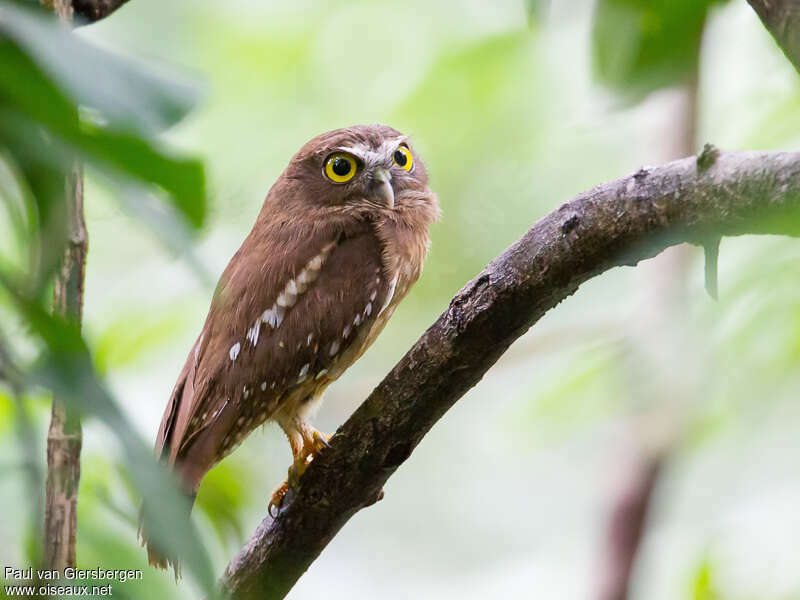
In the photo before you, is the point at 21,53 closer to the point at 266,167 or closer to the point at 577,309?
the point at 266,167

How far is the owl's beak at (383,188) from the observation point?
3582 mm

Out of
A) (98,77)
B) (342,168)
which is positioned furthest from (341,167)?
(98,77)

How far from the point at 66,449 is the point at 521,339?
3176mm

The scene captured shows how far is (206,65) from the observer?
695cm

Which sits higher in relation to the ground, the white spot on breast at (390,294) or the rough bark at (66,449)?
the white spot on breast at (390,294)

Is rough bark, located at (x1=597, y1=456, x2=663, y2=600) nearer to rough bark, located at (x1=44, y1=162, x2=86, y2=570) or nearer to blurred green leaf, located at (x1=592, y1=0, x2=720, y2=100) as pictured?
blurred green leaf, located at (x1=592, y1=0, x2=720, y2=100)

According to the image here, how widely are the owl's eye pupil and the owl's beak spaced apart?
0.11m

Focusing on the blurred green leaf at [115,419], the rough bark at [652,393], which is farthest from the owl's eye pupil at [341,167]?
the blurred green leaf at [115,419]

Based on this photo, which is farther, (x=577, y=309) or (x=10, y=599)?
(x=577, y=309)

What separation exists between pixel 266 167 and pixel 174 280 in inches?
77.8

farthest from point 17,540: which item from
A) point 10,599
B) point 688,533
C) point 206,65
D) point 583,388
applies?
point 206,65

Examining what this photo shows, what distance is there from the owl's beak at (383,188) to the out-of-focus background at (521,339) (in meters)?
0.57

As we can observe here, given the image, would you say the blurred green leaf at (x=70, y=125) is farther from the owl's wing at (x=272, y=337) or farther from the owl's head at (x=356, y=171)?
the owl's head at (x=356, y=171)

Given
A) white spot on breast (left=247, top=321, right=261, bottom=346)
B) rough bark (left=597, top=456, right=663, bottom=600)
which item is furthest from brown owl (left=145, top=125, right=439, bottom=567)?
rough bark (left=597, top=456, right=663, bottom=600)
